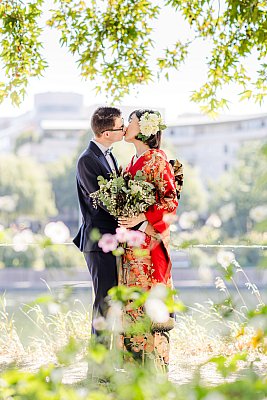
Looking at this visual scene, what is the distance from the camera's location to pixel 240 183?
161ft

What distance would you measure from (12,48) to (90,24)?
66 centimetres

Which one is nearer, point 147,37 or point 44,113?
point 147,37

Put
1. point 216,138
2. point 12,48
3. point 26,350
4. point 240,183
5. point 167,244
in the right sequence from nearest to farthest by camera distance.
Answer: point 167,244 → point 26,350 → point 12,48 → point 240,183 → point 216,138

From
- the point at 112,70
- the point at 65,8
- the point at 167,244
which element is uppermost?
the point at 65,8

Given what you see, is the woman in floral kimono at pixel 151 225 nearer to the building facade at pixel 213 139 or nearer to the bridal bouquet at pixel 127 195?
the bridal bouquet at pixel 127 195

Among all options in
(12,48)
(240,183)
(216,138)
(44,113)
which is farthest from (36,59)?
(44,113)

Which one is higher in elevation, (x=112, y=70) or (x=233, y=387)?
(x=112, y=70)

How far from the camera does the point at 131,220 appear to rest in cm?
352

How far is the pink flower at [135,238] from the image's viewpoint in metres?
3.48

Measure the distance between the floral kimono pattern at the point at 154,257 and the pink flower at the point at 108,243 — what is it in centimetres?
11

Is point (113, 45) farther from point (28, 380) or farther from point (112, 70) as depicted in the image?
point (28, 380)

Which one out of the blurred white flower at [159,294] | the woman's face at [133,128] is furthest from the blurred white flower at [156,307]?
the woman's face at [133,128]

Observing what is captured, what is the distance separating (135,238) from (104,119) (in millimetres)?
589

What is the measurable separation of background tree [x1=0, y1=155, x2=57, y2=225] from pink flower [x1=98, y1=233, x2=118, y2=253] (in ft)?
133
